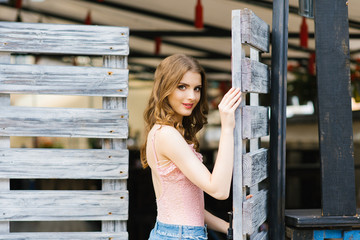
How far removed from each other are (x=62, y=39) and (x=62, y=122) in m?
0.44

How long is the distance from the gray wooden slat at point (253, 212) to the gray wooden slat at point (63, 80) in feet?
2.88

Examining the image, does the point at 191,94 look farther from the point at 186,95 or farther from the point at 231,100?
the point at 231,100

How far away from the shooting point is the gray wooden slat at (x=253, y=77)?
2193 millimetres

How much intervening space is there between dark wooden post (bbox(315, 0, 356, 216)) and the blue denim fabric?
63cm

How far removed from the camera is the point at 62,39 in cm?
255

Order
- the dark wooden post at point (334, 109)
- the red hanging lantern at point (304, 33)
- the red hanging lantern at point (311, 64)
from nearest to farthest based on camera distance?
1. the dark wooden post at point (334, 109)
2. the red hanging lantern at point (304, 33)
3. the red hanging lantern at point (311, 64)

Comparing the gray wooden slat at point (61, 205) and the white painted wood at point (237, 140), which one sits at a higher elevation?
the white painted wood at point (237, 140)

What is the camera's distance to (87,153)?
2.54 meters

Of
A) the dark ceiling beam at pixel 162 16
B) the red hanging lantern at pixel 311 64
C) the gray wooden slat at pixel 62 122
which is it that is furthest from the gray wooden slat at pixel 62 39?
the red hanging lantern at pixel 311 64

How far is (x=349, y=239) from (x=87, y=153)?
4.54 ft

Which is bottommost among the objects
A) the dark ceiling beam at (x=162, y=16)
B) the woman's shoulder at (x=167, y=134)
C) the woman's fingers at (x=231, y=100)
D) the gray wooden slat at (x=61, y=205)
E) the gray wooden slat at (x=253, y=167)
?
the gray wooden slat at (x=61, y=205)

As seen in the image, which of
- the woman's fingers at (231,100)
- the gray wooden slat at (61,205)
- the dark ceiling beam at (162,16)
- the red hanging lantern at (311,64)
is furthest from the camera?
the red hanging lantern at (311,64)

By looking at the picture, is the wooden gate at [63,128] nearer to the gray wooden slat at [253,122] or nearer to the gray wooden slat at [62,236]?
the gray wooden slat at [62,236]

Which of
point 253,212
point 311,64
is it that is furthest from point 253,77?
point 311,64
